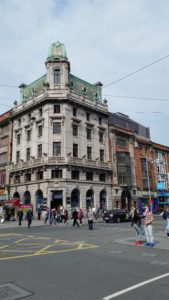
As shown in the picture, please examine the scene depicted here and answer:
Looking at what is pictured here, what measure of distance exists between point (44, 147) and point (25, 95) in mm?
14611

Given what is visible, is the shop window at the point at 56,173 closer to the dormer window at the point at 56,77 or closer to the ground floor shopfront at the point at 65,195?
the ground floor shopfront at the point at 65,195

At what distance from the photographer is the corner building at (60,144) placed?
135ft

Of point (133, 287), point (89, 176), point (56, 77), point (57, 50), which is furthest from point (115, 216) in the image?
point (57, 50)

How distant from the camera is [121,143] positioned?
5288 centimetres

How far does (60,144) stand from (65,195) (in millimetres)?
7925

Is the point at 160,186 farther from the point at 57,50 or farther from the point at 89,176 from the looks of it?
the point at 57,50

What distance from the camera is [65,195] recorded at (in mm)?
40125

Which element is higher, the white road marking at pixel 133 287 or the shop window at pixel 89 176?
the shop window at pixel 89 176

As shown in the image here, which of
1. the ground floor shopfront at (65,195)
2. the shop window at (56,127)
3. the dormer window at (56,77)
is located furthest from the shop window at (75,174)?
the dormer window at (56,77)

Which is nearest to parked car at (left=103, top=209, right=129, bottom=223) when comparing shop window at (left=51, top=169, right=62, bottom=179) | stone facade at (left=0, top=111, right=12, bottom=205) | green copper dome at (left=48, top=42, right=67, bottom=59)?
shop window at (left=51, top=169, right=62, bottom=179)

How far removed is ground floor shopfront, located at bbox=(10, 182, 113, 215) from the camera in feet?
132

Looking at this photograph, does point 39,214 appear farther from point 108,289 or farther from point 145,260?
point 108,289

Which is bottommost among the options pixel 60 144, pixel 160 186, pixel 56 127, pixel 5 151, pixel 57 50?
pixel 160 186

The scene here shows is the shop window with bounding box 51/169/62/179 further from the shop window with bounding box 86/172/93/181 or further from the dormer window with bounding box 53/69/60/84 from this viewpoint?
the dormer window with bounding box 53/69/60/84
